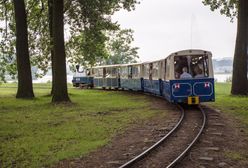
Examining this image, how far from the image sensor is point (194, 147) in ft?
38.7

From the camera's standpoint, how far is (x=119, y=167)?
9.24 metres

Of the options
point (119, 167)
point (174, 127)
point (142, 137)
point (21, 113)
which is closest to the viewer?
point (119, 167)

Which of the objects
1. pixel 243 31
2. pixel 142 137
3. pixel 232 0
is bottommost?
pixel 142 137

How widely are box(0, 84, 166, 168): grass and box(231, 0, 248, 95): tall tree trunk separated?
32.3 ft

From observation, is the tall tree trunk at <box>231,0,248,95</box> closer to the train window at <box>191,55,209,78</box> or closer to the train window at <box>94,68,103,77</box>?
the train window at <box>191,55,209,78</box>

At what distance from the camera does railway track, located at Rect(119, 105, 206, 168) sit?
392 inches

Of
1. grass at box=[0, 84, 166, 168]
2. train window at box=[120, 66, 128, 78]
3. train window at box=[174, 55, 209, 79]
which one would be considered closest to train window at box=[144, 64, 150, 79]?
train window at box=[120, 66, 128, 78]

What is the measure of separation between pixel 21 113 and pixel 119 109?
15.9ft

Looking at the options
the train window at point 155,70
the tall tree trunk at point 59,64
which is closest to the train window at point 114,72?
the train window at point 155,70

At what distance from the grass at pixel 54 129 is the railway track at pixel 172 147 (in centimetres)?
174

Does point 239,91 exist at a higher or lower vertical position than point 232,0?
lower

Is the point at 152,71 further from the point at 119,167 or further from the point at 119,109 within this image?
the point at 119,167

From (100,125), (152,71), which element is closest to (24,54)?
(152,71)

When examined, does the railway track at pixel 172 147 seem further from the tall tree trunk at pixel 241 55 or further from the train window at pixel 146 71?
the train window at pixel 146 71
